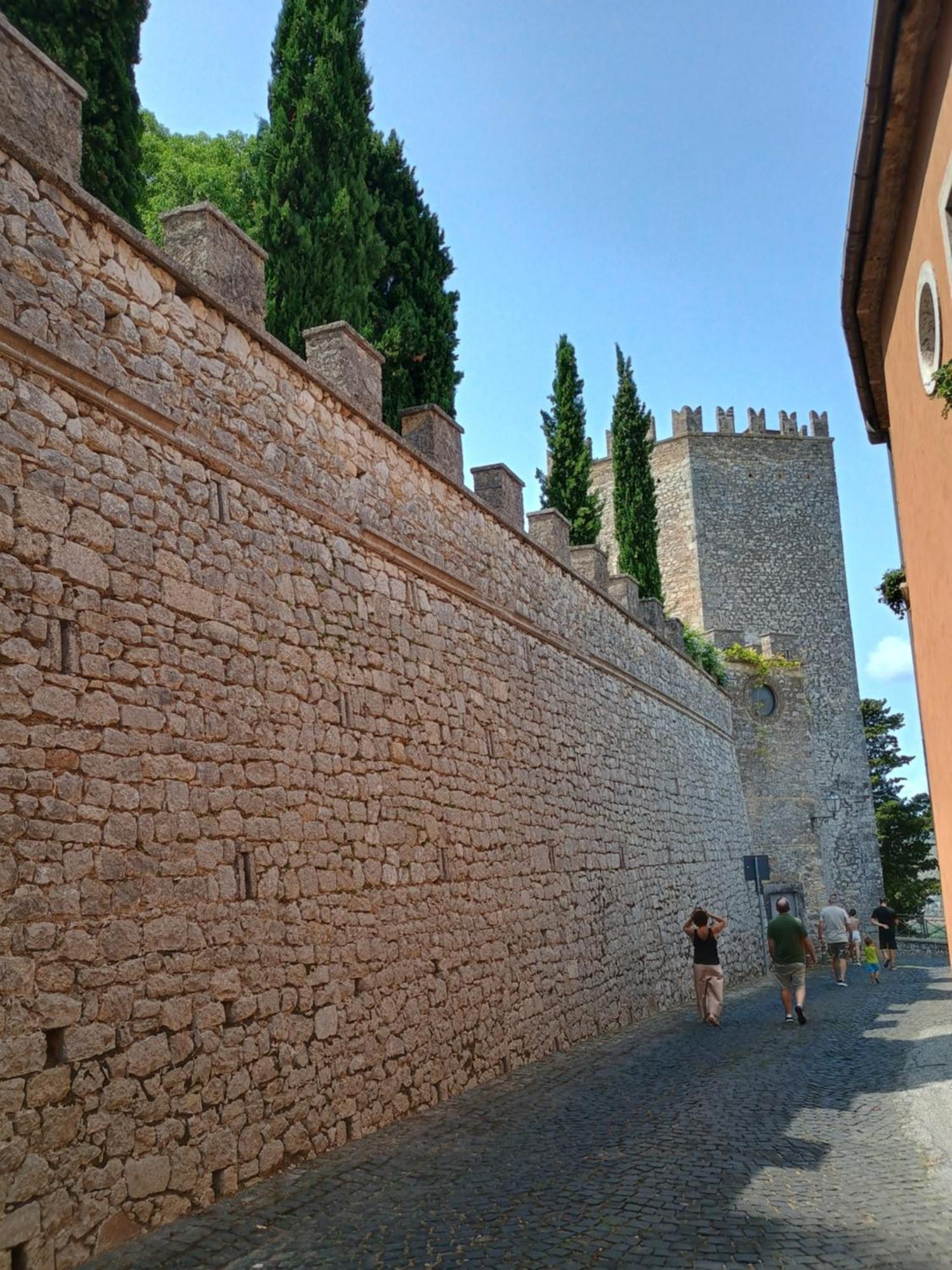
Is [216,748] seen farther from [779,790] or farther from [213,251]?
[779,790]

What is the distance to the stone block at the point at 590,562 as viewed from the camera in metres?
14.6

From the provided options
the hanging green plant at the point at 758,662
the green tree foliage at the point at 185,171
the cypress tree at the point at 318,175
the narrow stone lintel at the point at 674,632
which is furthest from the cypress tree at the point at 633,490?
the cypress tree at the point at 318,175

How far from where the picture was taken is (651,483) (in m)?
28.5

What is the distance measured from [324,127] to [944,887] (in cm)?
1047

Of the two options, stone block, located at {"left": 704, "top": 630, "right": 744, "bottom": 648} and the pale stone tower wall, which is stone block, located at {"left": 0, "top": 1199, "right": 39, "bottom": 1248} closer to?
stone block, located at {"left": 704, "top": 630, "right": 744, "bottom": 648}

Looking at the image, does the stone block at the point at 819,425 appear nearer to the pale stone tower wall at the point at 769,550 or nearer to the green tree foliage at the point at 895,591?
the pale stone tower wall at the point at 769,550

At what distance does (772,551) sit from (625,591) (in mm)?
29710

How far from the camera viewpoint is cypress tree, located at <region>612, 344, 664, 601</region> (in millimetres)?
25719

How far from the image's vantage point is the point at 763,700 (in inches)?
1088

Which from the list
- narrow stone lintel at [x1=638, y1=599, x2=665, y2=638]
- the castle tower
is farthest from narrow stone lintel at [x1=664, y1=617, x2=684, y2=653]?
the castle tower

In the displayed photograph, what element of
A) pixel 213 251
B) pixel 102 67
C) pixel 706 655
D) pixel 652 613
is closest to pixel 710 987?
pixel 652 613

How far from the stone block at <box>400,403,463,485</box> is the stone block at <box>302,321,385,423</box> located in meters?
1.08

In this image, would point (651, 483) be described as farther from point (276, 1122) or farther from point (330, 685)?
point (276, 1122)

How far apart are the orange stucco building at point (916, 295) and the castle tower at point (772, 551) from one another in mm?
33144
